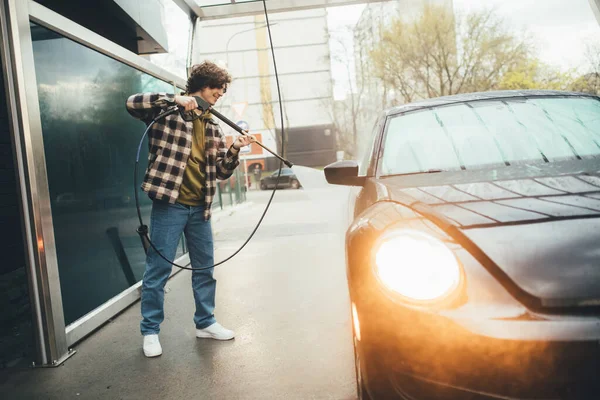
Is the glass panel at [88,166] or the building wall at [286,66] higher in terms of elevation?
the building wall at [286,66]

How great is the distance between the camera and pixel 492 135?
2.48 m

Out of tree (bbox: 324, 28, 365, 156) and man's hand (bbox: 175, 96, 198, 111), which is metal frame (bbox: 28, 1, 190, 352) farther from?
tree (bbox: 324, 28, 365, 156)

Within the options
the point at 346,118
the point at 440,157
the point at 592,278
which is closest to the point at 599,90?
the point at 440,157

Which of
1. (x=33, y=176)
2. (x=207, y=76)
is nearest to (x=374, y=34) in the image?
(x=207, y=76)

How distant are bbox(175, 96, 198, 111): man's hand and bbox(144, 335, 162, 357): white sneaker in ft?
5.16

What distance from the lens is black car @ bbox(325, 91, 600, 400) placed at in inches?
47.4

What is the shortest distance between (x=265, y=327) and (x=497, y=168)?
2.11m

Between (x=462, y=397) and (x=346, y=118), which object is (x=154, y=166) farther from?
(x=346, y=118)

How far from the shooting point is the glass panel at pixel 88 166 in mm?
3260

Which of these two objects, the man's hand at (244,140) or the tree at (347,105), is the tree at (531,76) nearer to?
the tree at (347,105)

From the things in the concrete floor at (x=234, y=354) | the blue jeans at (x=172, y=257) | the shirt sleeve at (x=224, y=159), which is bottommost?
the concrete floor at (x=234, y=354)

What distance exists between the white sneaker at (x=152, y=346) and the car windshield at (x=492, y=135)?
1927 mm

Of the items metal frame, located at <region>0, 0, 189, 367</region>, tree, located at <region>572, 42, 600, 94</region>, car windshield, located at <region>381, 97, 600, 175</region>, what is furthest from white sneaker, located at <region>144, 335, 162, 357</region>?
tree, located at <region>572, 42, 600, 94</region>

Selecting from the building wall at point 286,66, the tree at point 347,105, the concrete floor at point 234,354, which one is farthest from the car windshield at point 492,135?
the building wall at point 286,66
